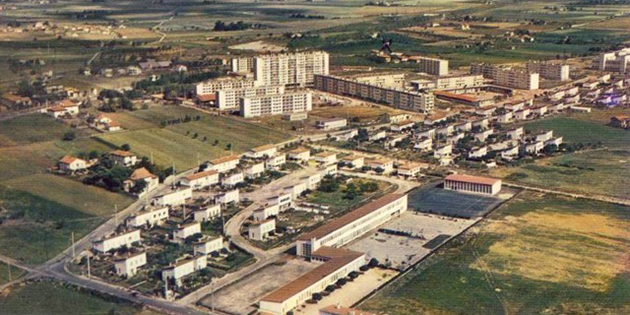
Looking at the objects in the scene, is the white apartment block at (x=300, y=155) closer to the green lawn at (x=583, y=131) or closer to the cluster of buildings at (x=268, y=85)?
the cluster of buildings at (x=268, y=85)

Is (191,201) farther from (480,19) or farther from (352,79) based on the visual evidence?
(480,19)

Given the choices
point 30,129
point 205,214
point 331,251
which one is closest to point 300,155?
point 205,214

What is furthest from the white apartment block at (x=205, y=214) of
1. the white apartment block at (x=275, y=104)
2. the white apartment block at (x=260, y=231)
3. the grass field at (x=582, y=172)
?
the white apartment block at (x=275, y=104)

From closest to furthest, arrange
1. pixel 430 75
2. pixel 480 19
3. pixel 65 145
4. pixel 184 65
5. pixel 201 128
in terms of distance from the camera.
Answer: pixel 65 145 < pixel 201 128 < pixel 184 65 < pixel 430 75 < pixel 480 19

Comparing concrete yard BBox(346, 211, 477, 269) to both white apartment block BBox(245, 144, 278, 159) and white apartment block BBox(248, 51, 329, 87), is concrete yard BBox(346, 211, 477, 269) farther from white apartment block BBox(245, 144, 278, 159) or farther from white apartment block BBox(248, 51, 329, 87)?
white apartment block BBox(248, 51, 329, 87)

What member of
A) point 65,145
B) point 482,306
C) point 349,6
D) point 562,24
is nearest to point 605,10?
point 562,24

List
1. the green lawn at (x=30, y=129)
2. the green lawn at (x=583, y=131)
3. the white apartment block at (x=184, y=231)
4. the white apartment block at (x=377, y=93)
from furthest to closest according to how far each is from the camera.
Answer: the white apartment block at (x=377, y=93) → the green lawn at (x=583, y=131) → the green lawn at (x=30, y=129) → the white apartment block at (x=184, y=231)
